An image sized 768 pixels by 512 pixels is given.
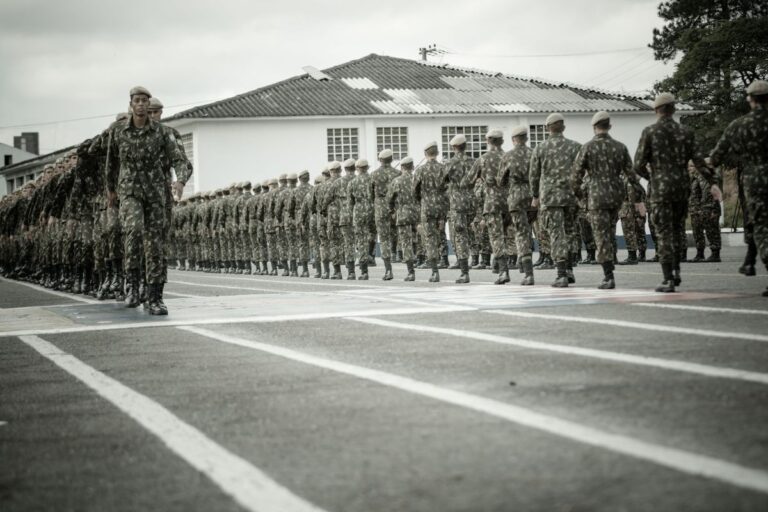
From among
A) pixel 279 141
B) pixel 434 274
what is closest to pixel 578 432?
pixel 434 274

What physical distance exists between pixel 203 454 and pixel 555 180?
1151 centimetres

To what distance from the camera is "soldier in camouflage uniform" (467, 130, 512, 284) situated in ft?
56.6

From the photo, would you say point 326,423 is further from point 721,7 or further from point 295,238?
point 721,7

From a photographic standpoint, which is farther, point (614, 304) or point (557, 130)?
point (557, 130)

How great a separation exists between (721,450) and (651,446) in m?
0.27

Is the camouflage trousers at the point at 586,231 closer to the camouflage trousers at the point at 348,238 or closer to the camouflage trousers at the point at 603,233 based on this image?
the camouflage trousers at the point at 348,238

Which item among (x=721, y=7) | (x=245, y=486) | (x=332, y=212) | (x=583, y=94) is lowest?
(x=245, y=486)

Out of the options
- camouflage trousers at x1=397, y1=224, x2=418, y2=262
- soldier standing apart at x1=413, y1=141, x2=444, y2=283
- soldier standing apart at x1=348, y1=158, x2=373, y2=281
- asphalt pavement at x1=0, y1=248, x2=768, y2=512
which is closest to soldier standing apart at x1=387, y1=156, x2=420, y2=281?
camouflage trousers at x1=397, y1=224, x2=418, y2=262

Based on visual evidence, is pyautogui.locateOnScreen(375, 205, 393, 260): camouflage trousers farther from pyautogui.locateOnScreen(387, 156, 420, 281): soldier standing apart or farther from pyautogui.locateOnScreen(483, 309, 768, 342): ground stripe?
pyautogui.locateOnScreen(483, 309, 768, 342): ground stripe

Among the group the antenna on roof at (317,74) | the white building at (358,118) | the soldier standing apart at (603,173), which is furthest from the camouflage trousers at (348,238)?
the antenna on roof at (317,74)

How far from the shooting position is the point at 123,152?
12.5m

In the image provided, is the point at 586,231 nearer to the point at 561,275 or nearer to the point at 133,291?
the point at 561,275

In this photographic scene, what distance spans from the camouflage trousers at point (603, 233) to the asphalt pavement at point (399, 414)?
136 inches

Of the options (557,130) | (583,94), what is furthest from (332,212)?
(583,94)
